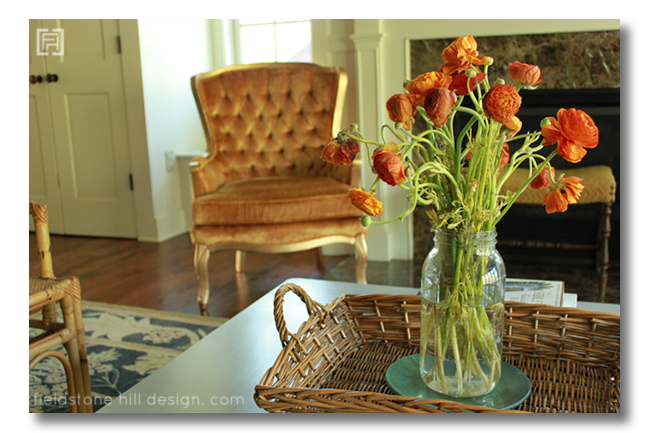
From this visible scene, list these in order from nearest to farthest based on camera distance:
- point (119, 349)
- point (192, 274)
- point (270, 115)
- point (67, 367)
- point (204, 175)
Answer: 1. point (67, 367)
2. point (119, 349)
3. point (204, 175)
4. point (270, 115)
5. point (192, 274)

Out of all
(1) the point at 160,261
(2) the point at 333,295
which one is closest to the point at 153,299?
(1) the point at 160,261

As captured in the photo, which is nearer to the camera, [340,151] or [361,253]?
[340,151]

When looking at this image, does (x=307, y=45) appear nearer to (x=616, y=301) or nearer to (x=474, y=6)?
(x=616, y=301)

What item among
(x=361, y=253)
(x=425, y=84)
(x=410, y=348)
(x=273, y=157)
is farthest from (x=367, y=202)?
(x=273, y=157)

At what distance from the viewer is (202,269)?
7.63ft

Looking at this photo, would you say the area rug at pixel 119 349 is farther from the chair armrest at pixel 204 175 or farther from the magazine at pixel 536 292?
the magazine at pixel 536 292

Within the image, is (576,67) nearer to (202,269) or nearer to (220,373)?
(202,269)

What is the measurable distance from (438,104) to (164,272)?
2.56 m

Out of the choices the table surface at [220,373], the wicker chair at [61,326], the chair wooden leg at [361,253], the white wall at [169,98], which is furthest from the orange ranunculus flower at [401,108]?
the white wall at [169,98]

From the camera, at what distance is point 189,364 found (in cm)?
105

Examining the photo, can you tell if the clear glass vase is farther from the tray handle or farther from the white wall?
the white wall

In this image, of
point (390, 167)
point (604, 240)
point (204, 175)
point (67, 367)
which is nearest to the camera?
point (390, 167)

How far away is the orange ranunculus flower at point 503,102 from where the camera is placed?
0.58 m

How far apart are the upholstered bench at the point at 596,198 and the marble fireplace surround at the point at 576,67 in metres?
0.16
